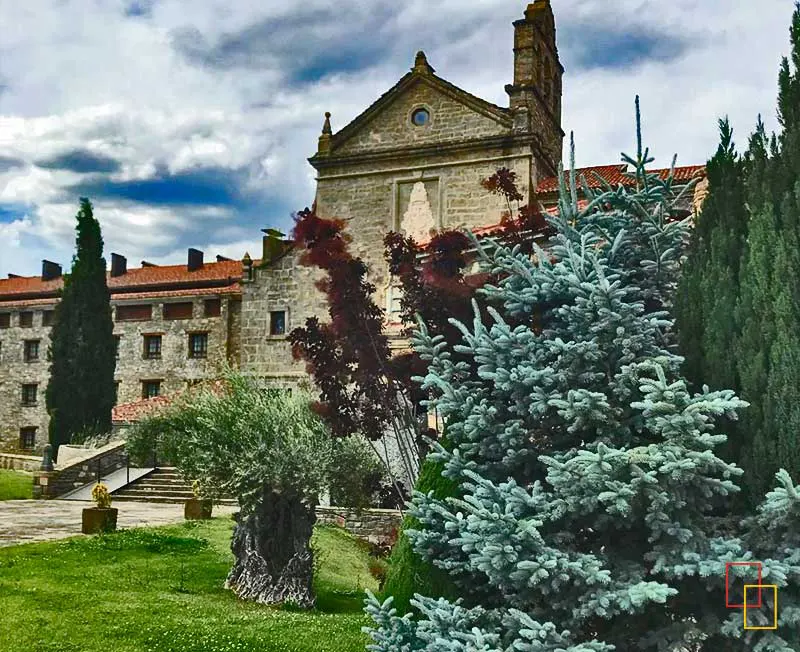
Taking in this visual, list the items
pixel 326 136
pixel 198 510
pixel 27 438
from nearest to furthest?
pixel 198 510
pixel 326 136
pixel 27 438

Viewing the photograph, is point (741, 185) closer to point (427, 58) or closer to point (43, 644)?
point (43, 644)

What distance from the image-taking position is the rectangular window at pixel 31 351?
126ft

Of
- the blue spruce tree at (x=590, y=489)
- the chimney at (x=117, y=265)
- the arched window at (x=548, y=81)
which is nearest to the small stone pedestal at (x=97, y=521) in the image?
the blue spruce tree at (x=590, y=489)

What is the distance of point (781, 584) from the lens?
12.7 feet

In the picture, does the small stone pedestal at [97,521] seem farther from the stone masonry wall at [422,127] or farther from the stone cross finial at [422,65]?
the stone cross finial at [422,65]

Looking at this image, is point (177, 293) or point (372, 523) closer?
point (372, 523)

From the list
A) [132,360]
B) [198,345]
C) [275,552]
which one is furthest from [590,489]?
[132,360]

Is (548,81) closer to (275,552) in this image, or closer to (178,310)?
(178,310)

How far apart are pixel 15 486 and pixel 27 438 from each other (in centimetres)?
1613

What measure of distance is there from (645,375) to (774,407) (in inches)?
25.2

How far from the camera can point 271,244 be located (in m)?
28.8

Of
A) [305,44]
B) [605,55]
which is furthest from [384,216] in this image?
[605,55]

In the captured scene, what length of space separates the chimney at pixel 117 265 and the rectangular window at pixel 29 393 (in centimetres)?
635

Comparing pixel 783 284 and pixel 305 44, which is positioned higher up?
pixel 305 44
